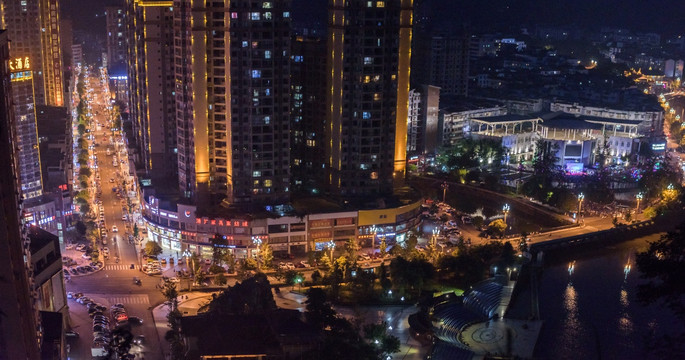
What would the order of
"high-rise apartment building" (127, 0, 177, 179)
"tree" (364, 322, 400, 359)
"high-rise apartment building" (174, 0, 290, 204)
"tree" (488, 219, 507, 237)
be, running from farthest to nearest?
"high-rise apartment building" (127, 0, 177, 179), "tree" (488, 219, 507, 237), "high-rise apartment building" (174, 0, 290, 204), "tree" (364, 322, 400, 359)

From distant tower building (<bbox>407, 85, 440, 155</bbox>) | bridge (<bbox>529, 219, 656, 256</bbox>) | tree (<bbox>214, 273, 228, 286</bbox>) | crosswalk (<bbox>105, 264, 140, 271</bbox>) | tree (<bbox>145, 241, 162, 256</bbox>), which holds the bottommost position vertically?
crosswalk (<bbox>105, 264, 140, 271</bbox>)

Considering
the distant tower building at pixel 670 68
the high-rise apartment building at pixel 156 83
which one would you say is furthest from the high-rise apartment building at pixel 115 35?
the distant tower building at pixel 670 68

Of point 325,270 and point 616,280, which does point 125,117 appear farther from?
point 616,280

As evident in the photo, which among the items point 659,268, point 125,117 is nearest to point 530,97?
point 125,117

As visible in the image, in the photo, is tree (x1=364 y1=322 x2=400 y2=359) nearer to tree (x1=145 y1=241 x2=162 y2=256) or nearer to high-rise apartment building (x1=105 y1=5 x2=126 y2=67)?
tree (x1=145 y1=241 x2=162 y2=256)

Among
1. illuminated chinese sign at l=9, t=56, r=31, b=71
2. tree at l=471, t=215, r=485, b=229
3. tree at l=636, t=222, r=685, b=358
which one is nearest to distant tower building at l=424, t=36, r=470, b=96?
tree at l=471, t=215, r=485, b=229

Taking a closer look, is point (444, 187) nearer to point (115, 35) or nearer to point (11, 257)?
point (11, 257)
